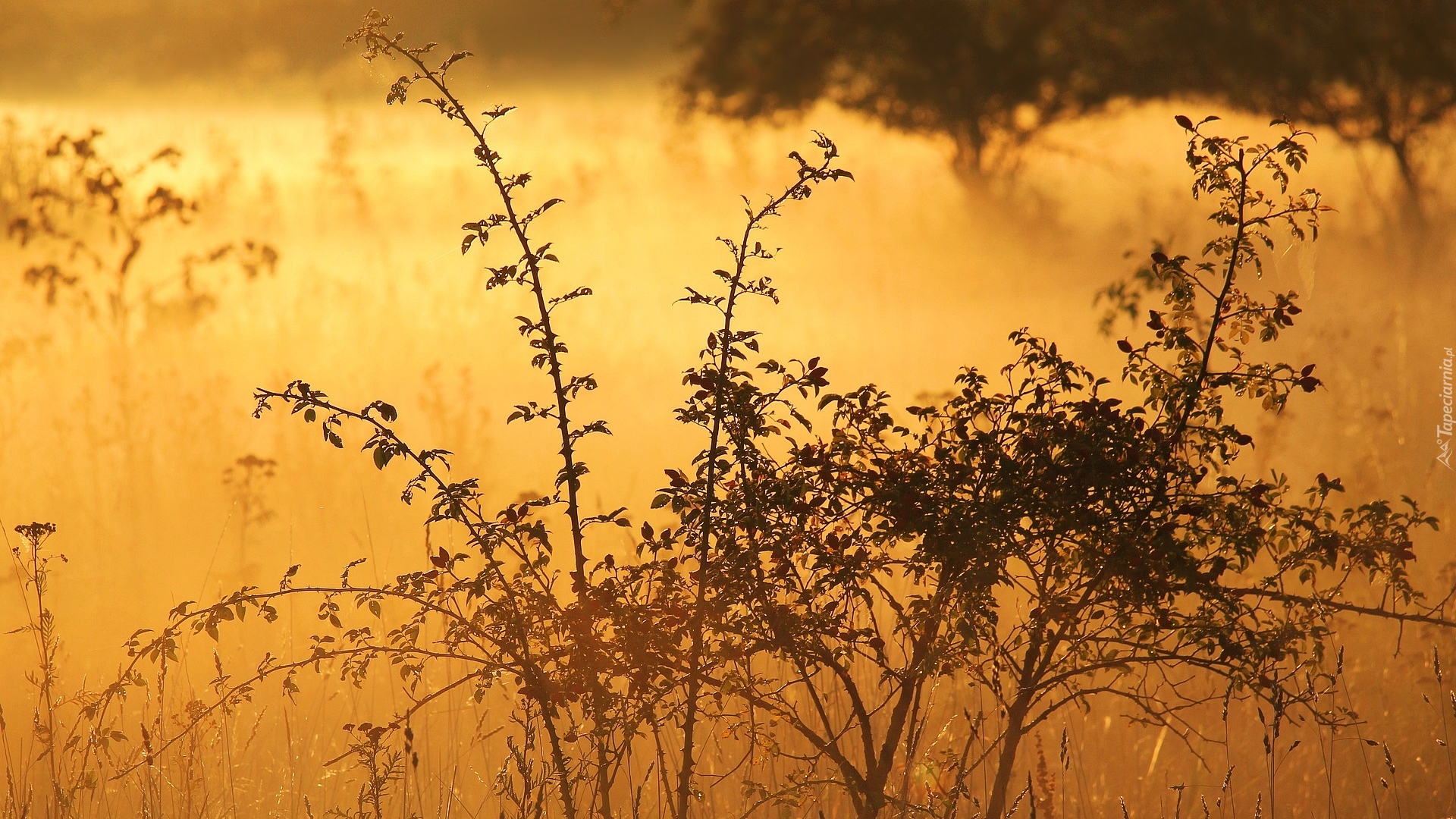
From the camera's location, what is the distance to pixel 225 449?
27.8ft

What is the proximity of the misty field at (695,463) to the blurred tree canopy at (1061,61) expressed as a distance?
1.18 feet

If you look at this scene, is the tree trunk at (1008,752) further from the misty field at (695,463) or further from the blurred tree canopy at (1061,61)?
the blurred tree canopy at (1061,61)

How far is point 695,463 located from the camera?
2896 mm

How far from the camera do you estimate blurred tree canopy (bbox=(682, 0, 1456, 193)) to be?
39.3ft

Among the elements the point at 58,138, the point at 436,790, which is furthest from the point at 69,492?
the point at 436,790

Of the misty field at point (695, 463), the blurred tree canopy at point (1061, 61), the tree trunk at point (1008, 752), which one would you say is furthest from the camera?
Result: the blurred tree canopy at point (1061, 61)

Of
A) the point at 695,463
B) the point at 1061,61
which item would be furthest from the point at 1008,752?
the point at 1061,61

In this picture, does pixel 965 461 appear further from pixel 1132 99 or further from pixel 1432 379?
pixel 1132 99

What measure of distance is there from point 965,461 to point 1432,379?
808 centimetres

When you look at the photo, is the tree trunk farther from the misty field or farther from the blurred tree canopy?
the blurred tree canopy

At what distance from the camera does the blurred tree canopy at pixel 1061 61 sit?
1197 centimetres

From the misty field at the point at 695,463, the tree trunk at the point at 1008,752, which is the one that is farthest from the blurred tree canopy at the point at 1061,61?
the tree trunk at the point at 1008,752

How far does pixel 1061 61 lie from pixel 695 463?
41.9 feet

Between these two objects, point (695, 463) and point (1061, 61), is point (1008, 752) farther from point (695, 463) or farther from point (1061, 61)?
point (1061, 61)
